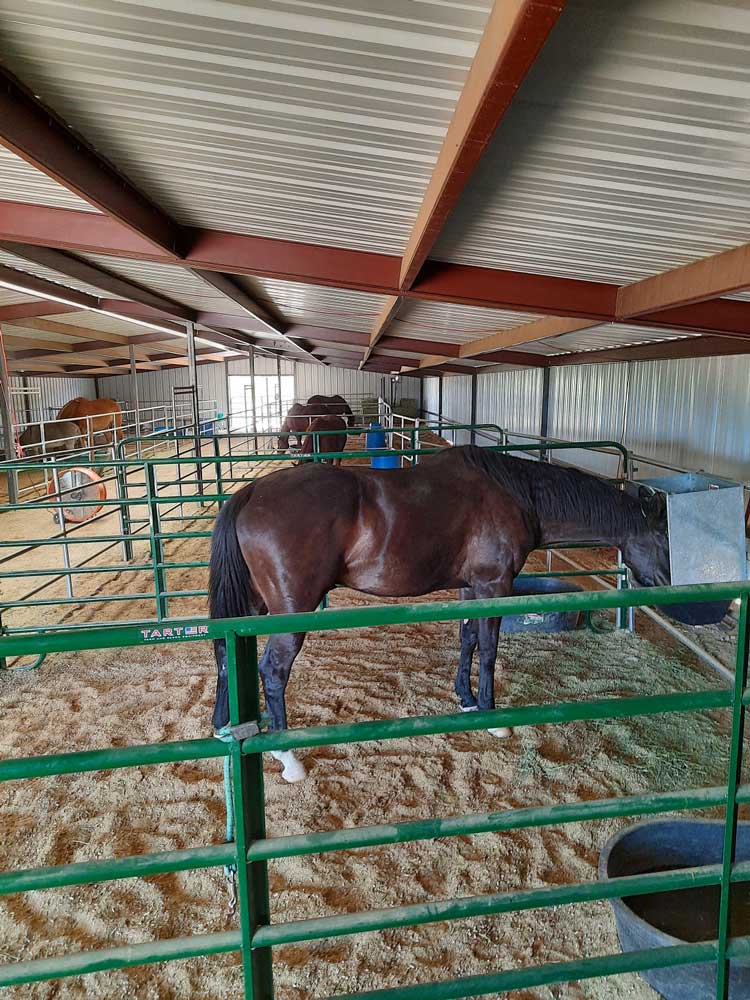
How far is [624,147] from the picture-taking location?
2.10 m

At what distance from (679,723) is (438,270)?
3184mm

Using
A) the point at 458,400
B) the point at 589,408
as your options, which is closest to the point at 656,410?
the point at 589,408

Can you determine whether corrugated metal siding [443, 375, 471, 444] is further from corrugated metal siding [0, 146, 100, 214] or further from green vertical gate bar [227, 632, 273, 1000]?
green vertical gate bar [227, 632, 273, 1000]

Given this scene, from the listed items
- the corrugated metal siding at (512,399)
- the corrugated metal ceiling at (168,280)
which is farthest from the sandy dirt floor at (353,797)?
the corrugated metal siding at (512,399)

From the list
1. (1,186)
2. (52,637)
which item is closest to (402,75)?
(52,637)

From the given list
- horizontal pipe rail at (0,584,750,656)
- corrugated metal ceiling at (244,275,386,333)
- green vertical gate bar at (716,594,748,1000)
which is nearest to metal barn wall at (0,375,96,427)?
corrugated metal ceiling at (244,275,386,333)

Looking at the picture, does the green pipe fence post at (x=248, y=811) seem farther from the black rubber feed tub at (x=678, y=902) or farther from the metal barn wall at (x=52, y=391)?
the metal barn wall at (x=52, y=391)

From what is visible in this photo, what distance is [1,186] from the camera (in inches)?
139

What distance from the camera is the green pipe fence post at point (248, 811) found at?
113cm

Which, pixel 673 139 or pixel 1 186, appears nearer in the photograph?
pixel 673 139

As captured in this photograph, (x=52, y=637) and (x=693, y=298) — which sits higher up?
(x=693, y=298)

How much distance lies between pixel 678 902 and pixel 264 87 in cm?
307

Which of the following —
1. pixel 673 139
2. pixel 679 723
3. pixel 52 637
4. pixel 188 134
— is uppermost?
pixel 188 134

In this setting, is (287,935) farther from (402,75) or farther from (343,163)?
(343,163)
